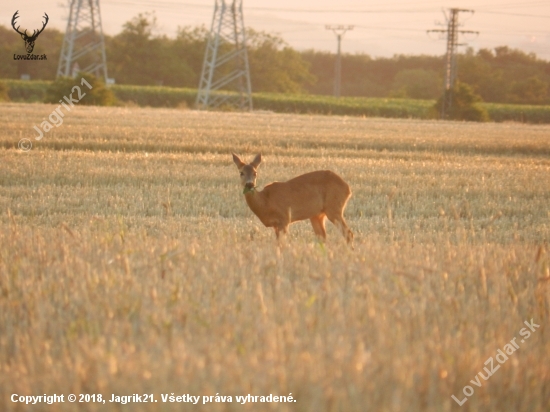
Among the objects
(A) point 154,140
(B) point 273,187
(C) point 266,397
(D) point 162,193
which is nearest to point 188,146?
(A) point 154,140

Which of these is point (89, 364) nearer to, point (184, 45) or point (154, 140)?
point (154, 140)

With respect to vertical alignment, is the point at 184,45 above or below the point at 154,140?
above

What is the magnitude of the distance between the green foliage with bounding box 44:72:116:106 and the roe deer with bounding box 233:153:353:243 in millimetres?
37947

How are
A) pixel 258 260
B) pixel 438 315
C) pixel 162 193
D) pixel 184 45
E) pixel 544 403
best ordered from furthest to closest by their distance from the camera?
pixel 184 45, pixel 162 193, pixel 258 260, pixel 438 315, pixel 544 403

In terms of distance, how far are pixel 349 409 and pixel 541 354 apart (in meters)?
1.62

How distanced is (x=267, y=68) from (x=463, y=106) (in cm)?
3936

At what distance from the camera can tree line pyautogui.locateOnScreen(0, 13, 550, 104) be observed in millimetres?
79062

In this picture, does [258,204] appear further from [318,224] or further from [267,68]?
[267,68]

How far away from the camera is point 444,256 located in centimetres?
739

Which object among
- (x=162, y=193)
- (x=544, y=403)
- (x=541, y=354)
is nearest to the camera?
(x=544, y=403)

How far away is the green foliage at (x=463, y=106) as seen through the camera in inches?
2210

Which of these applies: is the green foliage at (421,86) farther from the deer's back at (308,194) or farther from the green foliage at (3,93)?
the deer's back at (308,194)

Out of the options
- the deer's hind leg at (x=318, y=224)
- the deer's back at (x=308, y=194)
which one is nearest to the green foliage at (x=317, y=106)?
the deer's hind leg at (x=318, y=224)

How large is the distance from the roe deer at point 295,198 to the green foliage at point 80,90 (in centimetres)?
3795
